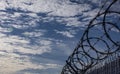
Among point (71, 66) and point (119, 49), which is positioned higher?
point (71, 66)

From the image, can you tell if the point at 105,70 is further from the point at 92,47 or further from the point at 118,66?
the point at 92,47

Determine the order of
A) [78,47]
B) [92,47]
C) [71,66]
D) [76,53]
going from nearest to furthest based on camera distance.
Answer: [92,47] < [78,47] < [76,53] < [71,66]

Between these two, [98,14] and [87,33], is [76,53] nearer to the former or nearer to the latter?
[87,33]

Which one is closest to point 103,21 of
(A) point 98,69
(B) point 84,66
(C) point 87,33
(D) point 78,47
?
(C) point 87,33

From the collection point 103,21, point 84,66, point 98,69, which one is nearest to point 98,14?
point 103,21

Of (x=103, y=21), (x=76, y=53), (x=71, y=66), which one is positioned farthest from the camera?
(x=71, y=66)

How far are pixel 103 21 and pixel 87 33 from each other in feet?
11.7

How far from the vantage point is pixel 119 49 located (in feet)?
49.2

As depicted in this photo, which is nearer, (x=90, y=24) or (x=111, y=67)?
(x=90, y=24)

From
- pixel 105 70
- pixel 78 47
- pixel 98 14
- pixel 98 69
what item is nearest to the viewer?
pixel 98 14

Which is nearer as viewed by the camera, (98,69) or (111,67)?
(111,67)

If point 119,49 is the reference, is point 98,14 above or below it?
above

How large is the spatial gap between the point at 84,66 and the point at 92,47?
5.10 m

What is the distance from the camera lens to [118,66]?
2394 centimetres
